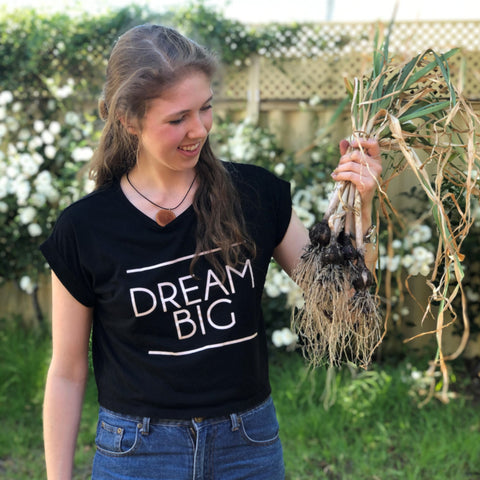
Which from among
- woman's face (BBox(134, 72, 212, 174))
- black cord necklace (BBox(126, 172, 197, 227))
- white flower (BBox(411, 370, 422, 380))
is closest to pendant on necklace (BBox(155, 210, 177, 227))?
black cord necklace (BBox(126, 172, 197, 227))

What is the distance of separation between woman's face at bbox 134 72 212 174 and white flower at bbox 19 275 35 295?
318cm

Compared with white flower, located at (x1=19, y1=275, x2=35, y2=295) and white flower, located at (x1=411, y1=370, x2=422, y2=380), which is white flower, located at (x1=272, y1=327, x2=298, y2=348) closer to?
white flower, located at (x1=411, y1=370, x2=422, y2=380)

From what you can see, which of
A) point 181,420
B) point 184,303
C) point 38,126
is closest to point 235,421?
point 181,420

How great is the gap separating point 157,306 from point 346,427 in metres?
2.38

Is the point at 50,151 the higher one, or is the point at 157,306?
the point at 157,306

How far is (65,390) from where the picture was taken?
150 cm

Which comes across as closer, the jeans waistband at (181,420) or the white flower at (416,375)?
the jeans waistband at (181,420)

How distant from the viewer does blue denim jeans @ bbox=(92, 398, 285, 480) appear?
4.52 feet

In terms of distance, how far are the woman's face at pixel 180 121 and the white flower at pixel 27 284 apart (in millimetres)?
3181

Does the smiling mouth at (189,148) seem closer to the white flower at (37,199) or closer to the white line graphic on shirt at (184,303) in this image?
the white line graphic on shirt at (184,303)

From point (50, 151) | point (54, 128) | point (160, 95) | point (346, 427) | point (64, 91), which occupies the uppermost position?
point (160, 95)

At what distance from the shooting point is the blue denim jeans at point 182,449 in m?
1.38

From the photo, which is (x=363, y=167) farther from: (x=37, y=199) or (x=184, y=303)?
(x=37, y=199)

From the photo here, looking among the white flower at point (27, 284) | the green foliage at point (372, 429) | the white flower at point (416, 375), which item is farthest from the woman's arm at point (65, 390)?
Answer: the white flower at point (27, 284)
